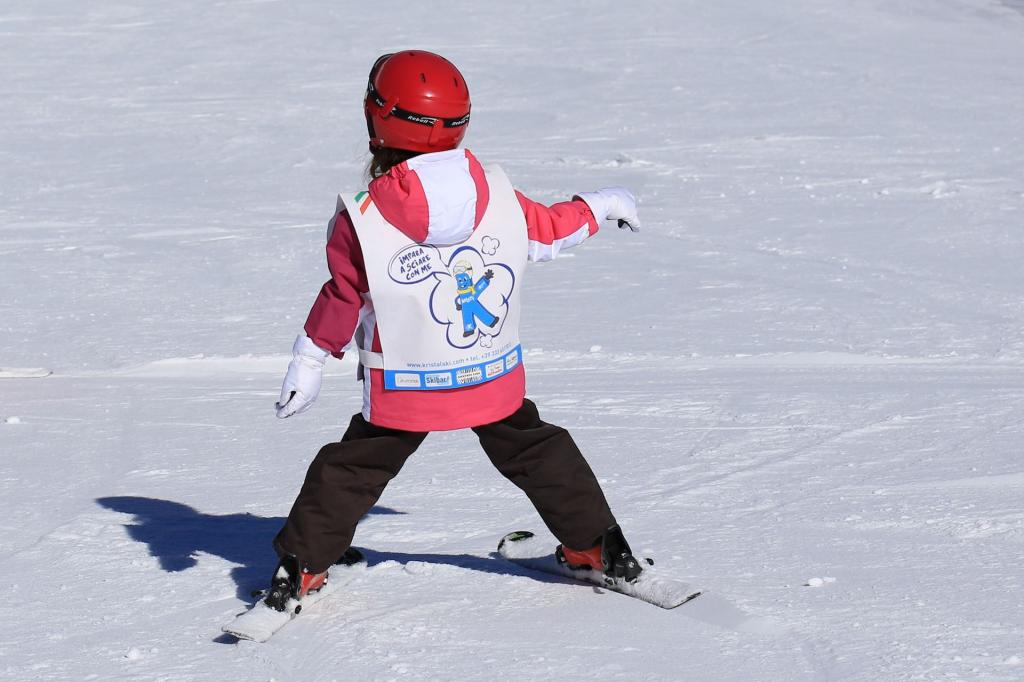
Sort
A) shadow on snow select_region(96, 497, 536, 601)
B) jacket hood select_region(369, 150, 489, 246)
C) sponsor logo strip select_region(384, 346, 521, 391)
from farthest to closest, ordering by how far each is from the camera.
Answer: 1. shadow on snow select_region(96, 497, 536, 601)
2. sponsor logo strip select_region(384, 346, 521, 391)
3. jacket hood select_region(369, 150, 489, 246)

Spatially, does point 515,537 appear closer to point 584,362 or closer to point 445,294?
point 445,294

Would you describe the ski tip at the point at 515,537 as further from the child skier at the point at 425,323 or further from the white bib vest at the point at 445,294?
the white bib vest at the point at 445,294

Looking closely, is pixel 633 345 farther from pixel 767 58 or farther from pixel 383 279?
pixel 767 58

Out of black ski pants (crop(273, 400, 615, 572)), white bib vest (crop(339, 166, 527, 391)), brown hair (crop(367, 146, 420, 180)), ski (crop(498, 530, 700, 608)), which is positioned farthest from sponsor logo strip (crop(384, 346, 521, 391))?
ski (crop(498, 530, 700, 608))

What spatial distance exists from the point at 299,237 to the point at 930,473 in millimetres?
4099

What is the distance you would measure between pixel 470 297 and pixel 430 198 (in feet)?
0.72

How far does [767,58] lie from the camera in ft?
38.2

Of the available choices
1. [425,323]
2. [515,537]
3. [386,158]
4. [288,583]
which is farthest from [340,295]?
[515,537]

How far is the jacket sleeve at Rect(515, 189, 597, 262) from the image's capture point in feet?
9.59

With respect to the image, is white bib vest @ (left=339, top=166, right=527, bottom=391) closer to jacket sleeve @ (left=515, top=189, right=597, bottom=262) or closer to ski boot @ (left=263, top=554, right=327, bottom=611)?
jacket sleeve @ (left=515, top=189, right=597, bottom=262)

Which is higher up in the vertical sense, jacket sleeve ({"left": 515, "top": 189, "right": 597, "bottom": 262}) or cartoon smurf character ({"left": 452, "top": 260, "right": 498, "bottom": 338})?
jacket sleeve ({"left": 515, "top": 189, "right": 597, "bottom": 262})

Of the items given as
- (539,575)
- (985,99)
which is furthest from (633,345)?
(985,99)

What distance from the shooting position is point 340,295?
9.04ft

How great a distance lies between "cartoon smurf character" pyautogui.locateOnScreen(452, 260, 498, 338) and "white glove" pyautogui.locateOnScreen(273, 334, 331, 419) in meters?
0.28
